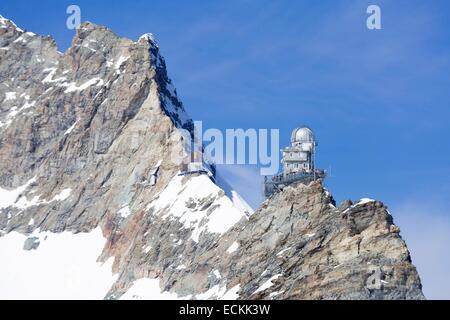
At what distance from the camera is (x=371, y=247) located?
570 ft

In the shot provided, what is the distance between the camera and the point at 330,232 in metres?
183

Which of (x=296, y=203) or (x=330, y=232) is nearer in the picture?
(x=330, y=232)
